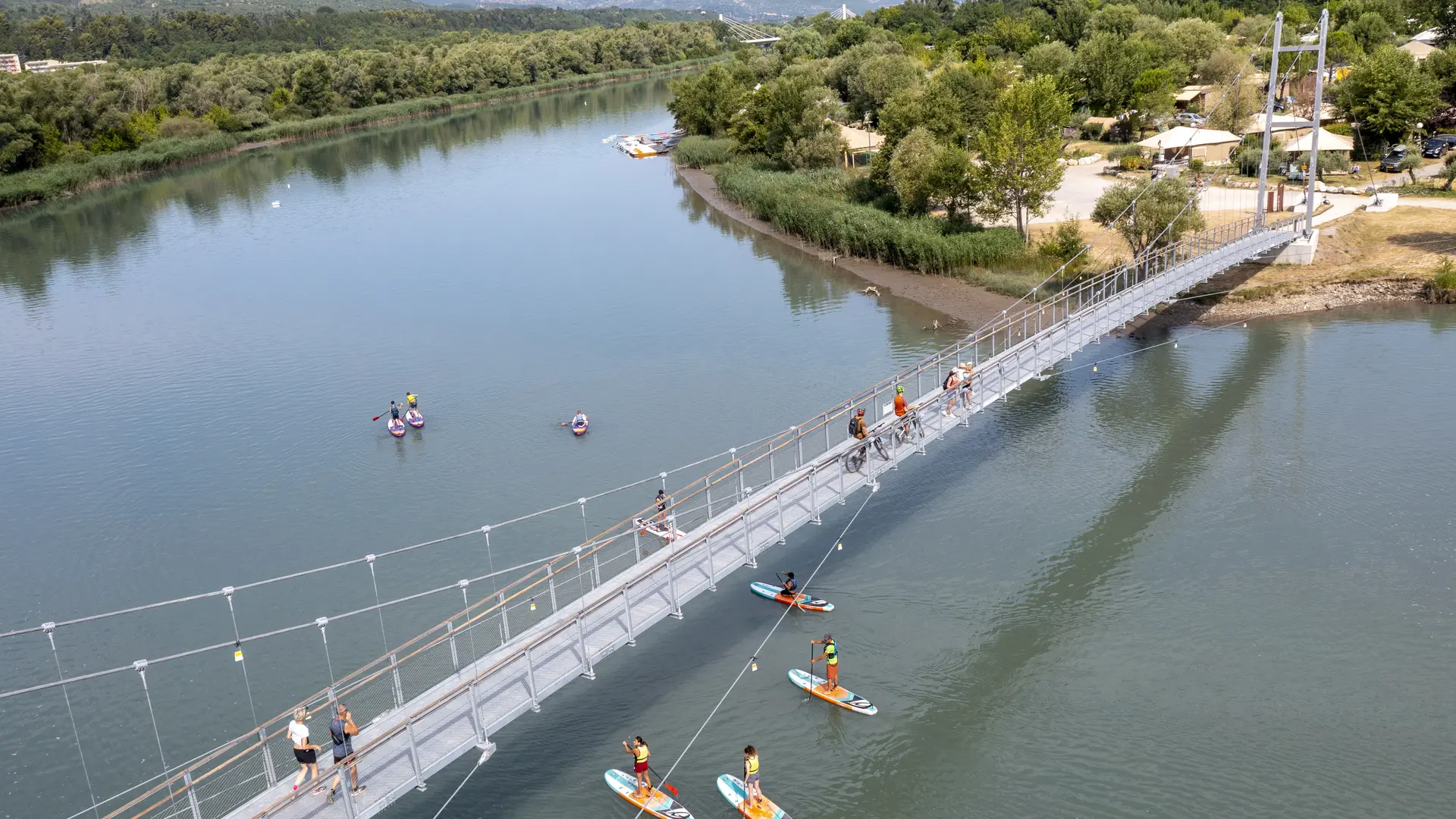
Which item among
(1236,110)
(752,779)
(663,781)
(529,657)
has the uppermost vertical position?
(1236,110)

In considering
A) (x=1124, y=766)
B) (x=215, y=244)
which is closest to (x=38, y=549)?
(x=1124, y=766)

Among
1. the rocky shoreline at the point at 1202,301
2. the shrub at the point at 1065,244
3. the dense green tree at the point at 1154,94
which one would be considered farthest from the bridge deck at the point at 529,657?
the dense green tree at the point at 1154,94

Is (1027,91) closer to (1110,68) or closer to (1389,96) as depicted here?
(1389,96)

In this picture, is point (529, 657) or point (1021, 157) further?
point (1021, 157)

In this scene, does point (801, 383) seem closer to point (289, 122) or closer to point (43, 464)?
point (43, 464)

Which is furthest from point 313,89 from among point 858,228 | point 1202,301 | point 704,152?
point 1202,301

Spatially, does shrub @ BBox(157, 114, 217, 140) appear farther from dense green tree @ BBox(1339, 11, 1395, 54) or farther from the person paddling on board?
the person paddling on board
